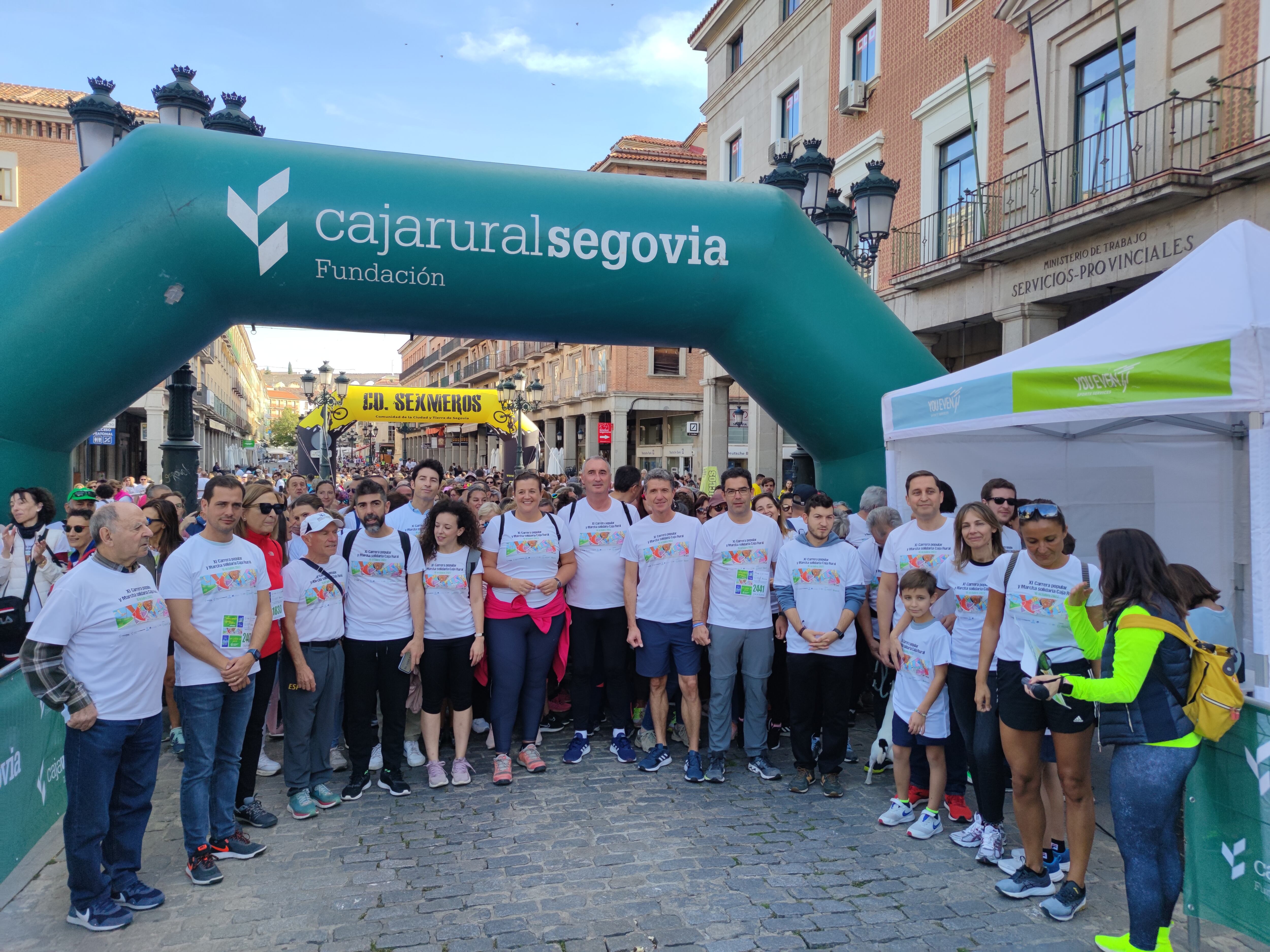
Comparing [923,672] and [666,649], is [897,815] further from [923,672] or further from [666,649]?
[666,649]

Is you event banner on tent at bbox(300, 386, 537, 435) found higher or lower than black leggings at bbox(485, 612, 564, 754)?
higher

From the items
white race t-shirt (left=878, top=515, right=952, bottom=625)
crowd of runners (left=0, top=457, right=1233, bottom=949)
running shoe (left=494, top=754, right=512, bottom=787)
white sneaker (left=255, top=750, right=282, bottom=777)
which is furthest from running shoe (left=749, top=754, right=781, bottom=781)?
white sneaker (left=255, top=750, right=282, bottom=777)

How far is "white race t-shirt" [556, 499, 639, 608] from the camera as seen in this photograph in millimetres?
5402

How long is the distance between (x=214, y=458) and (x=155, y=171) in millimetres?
51190

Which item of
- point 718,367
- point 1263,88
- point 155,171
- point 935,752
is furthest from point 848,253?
point 718,367

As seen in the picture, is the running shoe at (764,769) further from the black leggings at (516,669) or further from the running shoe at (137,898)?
the running shoe at (137,898)

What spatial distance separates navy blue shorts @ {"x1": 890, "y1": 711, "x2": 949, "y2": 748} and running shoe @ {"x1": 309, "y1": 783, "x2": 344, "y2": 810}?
10.5ft

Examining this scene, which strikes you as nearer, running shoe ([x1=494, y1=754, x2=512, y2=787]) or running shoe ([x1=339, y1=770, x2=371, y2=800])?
running shoe ([x1=339, y1=770, x2=371, y2=800])

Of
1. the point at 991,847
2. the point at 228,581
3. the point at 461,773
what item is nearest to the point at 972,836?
the point at 991,847

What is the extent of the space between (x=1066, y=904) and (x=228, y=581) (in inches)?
161

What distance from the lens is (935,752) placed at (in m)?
4.41

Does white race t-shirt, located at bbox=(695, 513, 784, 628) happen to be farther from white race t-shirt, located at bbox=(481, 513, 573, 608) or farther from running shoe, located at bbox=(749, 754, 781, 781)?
white race t-shirt, located at bbox=(481, 513, 573, 608)

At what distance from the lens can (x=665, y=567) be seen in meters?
5.33

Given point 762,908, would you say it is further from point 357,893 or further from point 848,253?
point 848,253
